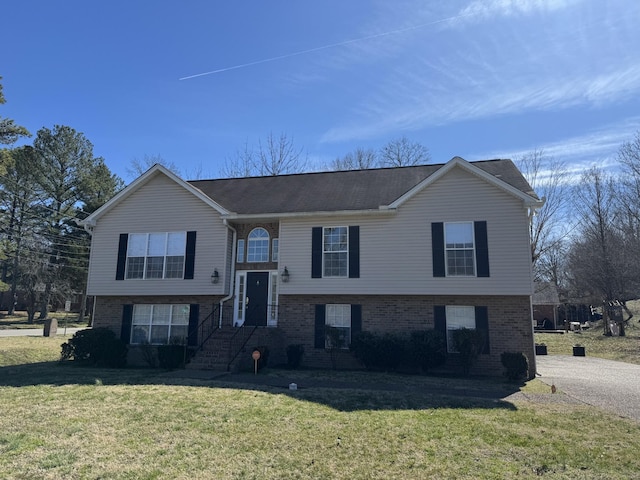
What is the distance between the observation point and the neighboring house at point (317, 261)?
13.7 metres

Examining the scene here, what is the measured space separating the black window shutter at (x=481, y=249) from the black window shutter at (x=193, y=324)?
32.2 feet

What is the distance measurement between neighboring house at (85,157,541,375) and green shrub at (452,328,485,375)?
1.63 feet

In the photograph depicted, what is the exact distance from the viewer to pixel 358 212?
48.7 feet

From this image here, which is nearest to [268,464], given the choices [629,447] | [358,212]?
[629,447]

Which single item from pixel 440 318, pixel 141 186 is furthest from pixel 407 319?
pixel 141 186

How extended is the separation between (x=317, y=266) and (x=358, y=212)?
2337 millimetres

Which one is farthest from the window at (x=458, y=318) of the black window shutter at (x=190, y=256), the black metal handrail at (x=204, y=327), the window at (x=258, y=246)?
the black window shutter at (x=190, y=256)

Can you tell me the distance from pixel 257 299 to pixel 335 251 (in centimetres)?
341

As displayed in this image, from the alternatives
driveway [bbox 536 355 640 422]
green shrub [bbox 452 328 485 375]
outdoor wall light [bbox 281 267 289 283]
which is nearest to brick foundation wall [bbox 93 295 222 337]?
outdoor wall light [bbox 281 267 289 283]

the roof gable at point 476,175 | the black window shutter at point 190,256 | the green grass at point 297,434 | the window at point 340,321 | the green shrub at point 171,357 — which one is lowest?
the green grass at point 297,434

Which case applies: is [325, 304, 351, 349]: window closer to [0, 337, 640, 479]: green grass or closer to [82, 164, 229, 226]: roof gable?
[0, 337, 640, 479]: green grass

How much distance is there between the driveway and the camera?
9.34 metres

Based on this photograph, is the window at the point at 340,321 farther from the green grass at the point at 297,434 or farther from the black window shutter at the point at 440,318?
the green grass at the point at 297,434

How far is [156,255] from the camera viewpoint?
16250 millimetres
